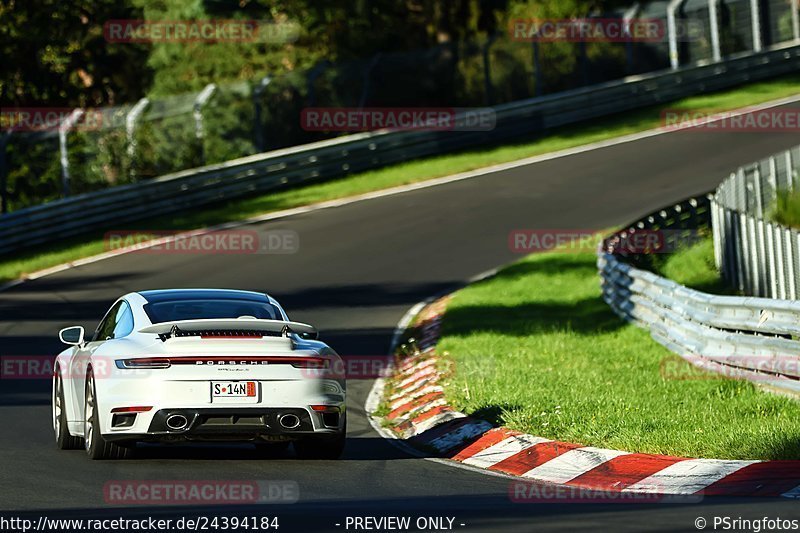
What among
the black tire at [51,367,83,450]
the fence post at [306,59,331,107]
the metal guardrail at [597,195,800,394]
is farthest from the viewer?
the fence post at [306,59,331,107]

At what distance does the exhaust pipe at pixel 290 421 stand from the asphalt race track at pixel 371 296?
333 millimetres

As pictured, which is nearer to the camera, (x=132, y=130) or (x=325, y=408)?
(x=325, y=408)

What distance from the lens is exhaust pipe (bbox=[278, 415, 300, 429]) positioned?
34.9ft

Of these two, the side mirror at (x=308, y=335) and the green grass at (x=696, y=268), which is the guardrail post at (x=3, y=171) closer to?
the green grass at (x=696, y=268)

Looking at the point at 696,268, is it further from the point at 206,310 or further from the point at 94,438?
the point at 94,438

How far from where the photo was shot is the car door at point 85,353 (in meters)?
11.4

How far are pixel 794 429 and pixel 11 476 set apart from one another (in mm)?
5717

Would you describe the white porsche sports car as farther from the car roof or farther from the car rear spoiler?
the car roof

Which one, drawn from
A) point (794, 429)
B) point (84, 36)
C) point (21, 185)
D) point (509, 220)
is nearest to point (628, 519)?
point (794, 429)

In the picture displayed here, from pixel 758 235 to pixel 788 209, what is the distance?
13.1ft

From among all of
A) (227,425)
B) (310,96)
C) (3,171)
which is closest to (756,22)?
(310,96)

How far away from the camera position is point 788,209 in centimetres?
2144

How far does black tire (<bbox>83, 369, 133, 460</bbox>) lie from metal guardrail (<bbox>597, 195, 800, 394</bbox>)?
566 centimetres

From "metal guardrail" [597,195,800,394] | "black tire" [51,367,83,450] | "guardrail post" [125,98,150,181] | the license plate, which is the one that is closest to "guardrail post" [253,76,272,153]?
"guardrail post" [125,98,150,181]
